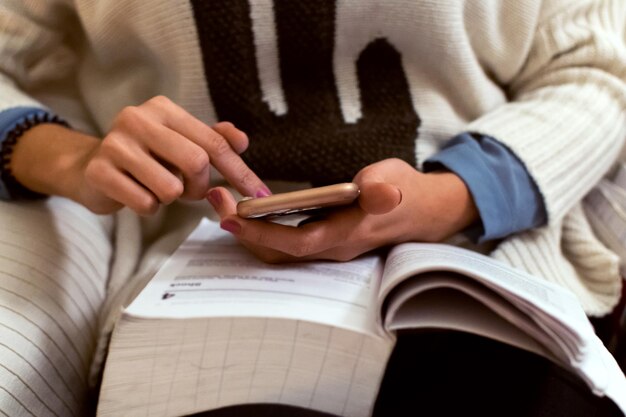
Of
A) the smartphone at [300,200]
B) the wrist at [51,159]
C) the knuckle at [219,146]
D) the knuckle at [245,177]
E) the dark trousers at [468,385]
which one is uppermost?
the smartphone at [300,200]

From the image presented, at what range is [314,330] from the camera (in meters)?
0.39

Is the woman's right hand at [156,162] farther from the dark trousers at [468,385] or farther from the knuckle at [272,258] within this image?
the dark trousers at [468,385]

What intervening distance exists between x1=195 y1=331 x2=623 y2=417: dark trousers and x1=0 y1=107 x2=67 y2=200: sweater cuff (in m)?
0.30

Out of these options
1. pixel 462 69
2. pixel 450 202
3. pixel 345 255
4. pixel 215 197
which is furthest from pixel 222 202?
pixel 462 69

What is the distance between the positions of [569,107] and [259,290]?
1.25 ft

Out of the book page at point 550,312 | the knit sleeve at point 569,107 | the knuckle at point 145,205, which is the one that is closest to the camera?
the book page at point 550,312

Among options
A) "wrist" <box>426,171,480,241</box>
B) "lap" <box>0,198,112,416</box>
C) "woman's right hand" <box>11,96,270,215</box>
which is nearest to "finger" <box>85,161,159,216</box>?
"woman's right hand" <box>11,96,270,215</box>

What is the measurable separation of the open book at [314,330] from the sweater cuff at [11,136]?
23 cm

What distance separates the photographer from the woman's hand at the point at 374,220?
1.42 feet

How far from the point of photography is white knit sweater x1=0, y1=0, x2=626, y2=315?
57 cm

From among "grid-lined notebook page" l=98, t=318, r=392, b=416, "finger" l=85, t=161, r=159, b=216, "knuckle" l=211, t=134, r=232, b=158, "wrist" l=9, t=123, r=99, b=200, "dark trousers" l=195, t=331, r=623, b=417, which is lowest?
"dark trousers" l=195, t=331, r=623, b=417

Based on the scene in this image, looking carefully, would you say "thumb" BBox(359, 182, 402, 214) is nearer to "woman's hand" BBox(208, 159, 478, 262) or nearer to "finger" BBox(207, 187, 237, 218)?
"woman's hand" BBox(208, 159, 478, 262)

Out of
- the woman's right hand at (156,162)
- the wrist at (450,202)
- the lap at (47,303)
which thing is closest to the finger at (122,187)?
the woman's right hand at (156,162)

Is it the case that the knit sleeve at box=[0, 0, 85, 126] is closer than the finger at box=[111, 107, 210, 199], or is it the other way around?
the finger at box=[111, 107, 210, 199]
